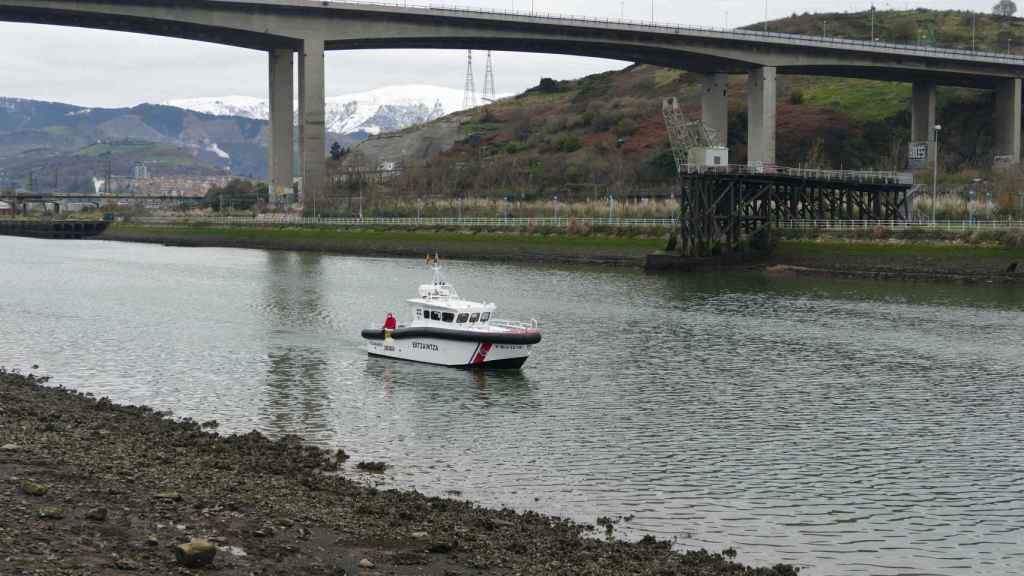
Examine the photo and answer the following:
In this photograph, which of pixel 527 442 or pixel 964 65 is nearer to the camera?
pixel 527 442

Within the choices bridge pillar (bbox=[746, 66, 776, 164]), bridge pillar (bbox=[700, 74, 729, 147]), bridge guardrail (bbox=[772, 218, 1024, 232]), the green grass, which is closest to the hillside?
the green grass

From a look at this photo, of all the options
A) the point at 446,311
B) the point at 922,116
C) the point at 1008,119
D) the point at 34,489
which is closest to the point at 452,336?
the point at 446,311

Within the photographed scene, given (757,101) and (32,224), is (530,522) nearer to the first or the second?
(757,101)

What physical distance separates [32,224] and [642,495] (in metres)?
189

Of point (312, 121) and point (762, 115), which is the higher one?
point (762, 115)

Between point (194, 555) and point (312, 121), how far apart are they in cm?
13059

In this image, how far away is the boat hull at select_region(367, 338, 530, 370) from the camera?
48.0m

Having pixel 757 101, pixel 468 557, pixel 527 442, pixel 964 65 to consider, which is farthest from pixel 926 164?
pixel 468 557

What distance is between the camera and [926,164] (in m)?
157

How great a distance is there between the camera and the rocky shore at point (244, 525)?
778 inches

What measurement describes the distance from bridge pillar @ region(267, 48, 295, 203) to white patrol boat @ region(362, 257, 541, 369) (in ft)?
333

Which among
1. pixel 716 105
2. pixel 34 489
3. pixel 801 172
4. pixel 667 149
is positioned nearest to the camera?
pixel 34 489

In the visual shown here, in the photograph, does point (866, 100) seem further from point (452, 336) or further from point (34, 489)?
point (34, 489)

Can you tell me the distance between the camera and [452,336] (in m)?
48.8
